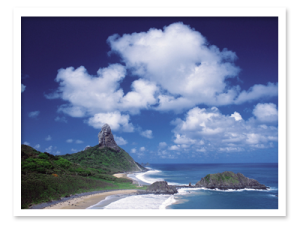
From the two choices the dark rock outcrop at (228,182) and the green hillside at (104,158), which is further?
the green hillside at (104,158)

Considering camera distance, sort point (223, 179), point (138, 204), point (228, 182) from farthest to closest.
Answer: point (223, 179) → point (228, 182) → point (138, 204)

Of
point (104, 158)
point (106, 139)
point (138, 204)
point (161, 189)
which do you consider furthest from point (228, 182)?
point (106, 139)

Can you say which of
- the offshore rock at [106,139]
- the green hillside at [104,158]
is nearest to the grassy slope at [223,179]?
the green hillside at [104,158]

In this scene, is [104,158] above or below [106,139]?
below

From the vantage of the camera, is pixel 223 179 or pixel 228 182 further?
pixel 223 179

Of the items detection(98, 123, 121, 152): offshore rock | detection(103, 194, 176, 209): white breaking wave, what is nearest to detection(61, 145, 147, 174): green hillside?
detection(98, 123, 121, 152): offshore rock

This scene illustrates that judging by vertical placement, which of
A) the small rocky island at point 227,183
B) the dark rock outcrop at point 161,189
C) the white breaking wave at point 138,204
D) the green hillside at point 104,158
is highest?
the white breaking wave at point 138,204

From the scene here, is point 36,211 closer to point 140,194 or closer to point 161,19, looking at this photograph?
point 161,19

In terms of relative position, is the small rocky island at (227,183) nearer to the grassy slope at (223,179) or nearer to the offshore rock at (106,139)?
the grassy slope at (223,179)

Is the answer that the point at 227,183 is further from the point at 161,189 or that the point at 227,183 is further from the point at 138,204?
the point at 138,204

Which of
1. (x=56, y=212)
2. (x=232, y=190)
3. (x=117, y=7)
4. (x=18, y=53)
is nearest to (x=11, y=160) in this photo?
(x=56, y=212)

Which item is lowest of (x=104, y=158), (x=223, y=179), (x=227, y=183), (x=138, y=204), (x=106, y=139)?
(x=104, y=158)

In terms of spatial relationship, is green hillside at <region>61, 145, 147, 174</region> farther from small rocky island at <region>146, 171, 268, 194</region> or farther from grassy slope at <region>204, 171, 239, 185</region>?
grassy slope at <region>204, 171, 239, 185</region>
